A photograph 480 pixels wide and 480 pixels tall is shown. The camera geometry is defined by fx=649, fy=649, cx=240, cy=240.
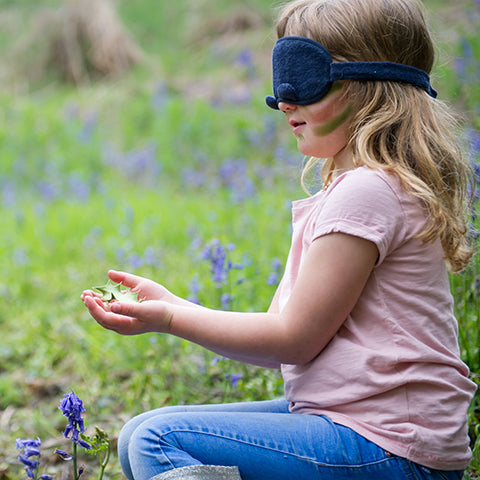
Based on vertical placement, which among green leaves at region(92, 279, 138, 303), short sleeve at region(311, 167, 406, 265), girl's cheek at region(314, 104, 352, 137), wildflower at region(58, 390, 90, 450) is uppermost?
girl's cheek at region(314, 104, 352, 137)

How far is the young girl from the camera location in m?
1.47

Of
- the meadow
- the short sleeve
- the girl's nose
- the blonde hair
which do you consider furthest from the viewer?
the meadow

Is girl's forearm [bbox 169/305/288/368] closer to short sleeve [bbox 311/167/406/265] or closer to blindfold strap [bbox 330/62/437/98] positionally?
short sleeve [bbox 311/167/406/265]

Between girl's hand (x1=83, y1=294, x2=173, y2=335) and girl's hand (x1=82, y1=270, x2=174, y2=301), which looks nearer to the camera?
girl's hand (x1=83, y1=294, x2=173, y2=335)

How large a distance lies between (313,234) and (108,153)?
20.9 feet

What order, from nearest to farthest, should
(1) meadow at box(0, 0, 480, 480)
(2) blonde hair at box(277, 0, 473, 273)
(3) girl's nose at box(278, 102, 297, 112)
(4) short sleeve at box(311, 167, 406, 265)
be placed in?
(4) short sleeve at box(311, 167, 406, 265) → (2) blonde hair at box(277, 0, 473, 273) → (3) girl's nose at box(278, 102, 297, 112) → (1) meadow at box(0, 0, 480, 480)

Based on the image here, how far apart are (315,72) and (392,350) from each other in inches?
28.0

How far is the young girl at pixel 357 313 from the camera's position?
1.47 meters

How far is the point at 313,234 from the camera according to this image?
156 cm

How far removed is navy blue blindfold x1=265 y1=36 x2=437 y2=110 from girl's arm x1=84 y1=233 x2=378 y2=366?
0.43 metres

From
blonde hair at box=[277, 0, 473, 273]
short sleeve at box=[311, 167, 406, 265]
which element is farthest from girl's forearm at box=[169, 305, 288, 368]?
blonde hair at box=[277, 0, 473, 273]

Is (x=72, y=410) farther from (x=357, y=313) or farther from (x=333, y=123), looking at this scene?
(x=333, y=123)

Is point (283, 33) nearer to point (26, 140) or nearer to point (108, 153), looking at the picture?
point (108, 153)

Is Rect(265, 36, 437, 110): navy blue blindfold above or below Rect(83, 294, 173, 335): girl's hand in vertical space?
above
